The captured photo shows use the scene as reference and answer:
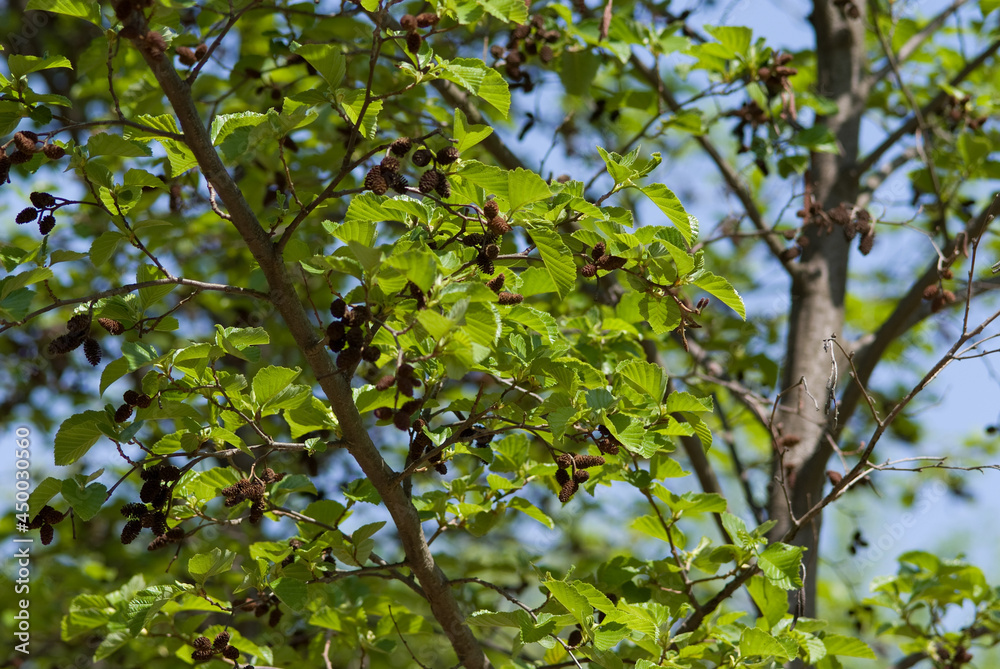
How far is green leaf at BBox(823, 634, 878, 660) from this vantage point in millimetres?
2369

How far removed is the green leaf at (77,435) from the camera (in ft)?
6.04

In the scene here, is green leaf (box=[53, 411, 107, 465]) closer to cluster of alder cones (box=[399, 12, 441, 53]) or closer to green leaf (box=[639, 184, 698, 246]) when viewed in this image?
cluster of alder cones (box=[399, 12, 441, 53])

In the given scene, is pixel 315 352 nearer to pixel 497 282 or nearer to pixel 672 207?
pixel 497 282

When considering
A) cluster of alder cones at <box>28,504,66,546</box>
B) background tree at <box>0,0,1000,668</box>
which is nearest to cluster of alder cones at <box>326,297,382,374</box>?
background tree at <box>0,0,1000,668</box>

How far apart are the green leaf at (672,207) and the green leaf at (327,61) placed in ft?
Result: 2.39

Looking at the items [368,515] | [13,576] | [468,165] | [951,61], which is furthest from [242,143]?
[13,576]

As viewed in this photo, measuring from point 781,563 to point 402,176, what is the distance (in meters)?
1.43

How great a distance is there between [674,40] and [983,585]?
2.32 meters

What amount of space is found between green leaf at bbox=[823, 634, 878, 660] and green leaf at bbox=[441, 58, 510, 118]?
176 centimetres

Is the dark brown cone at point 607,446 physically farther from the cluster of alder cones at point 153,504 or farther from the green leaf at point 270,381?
the cluster of alder cones at point 153,504

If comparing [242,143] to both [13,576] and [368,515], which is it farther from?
[13,576]

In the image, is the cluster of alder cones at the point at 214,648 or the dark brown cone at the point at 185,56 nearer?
the cluster of alder cones at the point at 214,648

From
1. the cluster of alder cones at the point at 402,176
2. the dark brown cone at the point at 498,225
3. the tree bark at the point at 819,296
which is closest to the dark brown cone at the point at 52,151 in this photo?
the cluster of alder cones at the point at 402,176

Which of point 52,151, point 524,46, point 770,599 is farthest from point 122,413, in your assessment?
point 524,46
